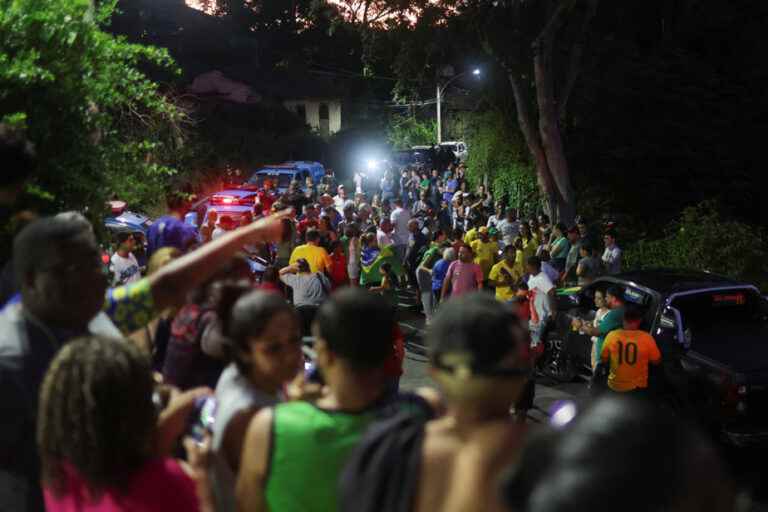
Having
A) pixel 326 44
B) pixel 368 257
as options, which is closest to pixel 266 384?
pixel 368 257

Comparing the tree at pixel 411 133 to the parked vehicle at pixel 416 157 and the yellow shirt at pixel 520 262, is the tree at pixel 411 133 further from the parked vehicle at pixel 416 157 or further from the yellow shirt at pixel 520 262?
the yellow shirt at pixel 520 262

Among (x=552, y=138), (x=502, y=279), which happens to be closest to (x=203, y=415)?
(x=502, y=279)

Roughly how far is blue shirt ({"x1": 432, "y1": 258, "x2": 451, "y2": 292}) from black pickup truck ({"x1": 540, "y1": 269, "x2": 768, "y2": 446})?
3112mm

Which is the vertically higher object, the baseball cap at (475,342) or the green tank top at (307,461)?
the baseball cap at (475,342)

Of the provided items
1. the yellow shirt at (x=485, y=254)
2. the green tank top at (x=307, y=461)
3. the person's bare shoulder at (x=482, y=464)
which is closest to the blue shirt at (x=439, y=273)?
the yellow shirt at (x=485, y=254)

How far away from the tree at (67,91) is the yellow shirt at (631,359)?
467 cm

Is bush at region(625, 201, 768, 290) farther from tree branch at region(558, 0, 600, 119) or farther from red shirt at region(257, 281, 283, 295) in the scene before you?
red shirt at region(257, 281, 283, 295)

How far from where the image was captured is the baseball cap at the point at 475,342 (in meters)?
2.44

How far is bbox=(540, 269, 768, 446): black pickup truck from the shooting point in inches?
341

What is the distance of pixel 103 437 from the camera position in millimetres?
2496

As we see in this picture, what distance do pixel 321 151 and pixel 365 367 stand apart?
49313 millimetres

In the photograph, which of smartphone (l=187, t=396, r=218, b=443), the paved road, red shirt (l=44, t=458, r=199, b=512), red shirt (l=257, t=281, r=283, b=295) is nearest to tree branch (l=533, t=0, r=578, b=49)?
the paved road

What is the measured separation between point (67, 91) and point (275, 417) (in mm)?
5215

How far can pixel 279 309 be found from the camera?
11.0ft
